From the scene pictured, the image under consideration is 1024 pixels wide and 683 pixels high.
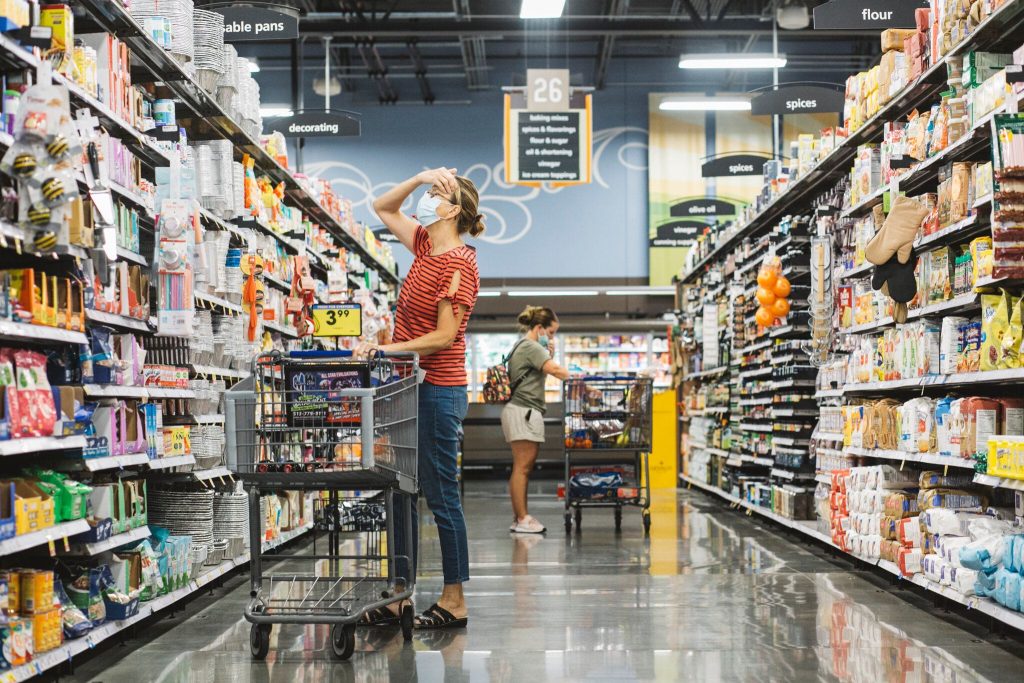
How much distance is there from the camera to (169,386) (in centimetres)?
485

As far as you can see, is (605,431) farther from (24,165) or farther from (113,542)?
(24,165)

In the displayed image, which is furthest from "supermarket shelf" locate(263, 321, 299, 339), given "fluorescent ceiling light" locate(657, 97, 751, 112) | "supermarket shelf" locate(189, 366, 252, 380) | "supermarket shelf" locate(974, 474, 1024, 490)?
"fluorescent ceiling light" locate(657, 97, 751, 112)

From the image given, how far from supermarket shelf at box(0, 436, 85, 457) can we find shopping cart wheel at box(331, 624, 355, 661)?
1.11 meters

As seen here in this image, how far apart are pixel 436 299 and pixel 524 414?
13.0 ft

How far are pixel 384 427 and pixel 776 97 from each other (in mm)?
7481

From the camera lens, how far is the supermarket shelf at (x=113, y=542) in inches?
151

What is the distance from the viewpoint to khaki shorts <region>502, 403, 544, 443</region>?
329 inches

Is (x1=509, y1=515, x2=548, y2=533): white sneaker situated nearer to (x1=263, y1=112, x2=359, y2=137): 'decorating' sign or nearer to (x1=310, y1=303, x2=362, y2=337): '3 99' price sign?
(x1=310, y1=303, x2=362, y2=337): '3 99' price sign

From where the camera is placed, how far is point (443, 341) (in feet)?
14.3

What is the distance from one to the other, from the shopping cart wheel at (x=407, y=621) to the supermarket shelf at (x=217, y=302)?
189cm

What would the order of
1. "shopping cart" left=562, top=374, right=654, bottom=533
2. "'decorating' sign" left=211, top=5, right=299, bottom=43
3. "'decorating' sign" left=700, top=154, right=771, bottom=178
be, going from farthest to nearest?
"'decorating' sign" left=700, top=154, right=771, bottom=178, "shopping cart" left=562, top=374, right=654, bottom=533, "'decorating' sign" left=211, top=5, right=299, bottom=43

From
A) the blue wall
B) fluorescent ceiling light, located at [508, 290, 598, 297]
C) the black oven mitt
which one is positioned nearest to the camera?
the black oven mitt

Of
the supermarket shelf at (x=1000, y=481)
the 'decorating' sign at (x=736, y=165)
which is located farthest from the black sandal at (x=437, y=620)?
the 'decorating' sign at (x=736, y=165)

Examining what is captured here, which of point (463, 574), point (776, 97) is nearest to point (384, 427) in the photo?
point (463, 574)
